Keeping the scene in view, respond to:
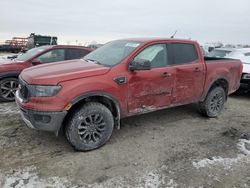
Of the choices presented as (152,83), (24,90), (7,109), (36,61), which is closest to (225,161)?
(152,83)

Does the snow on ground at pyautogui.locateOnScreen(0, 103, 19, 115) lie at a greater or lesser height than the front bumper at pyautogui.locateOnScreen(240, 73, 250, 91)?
lesser

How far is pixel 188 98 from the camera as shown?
499 cm

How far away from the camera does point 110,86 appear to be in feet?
12.4

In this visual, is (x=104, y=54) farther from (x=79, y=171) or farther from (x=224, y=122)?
(x=224, y=122)

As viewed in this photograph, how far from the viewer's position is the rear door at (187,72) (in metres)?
4.70

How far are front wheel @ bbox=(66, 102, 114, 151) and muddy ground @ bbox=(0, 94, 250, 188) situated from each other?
151mm

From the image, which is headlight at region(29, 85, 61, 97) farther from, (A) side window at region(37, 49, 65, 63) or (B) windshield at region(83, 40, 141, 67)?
(A) side window at region(37, 49, 65, 63)

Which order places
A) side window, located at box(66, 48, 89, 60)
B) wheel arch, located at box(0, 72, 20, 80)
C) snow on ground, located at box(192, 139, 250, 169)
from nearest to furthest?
snow on ground, located at box(192, 139, 250, 169) < wheel arch, located at box(0, 72, 20, 80) < side window, located at box(66, 48, 89, 60)

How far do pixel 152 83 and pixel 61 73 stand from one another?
5.25 ft

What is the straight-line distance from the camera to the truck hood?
11.2 ft

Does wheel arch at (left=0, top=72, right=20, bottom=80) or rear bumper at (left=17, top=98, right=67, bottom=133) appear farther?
wheel arch at (left=0, top=72, right=20, bottom=80)

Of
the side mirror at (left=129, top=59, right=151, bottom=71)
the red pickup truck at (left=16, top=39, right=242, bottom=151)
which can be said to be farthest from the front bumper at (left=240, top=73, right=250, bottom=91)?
the side mirror at (left=129, top=59, right=151, bottom=71)

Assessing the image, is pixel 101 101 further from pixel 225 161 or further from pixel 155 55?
pixel 225 161

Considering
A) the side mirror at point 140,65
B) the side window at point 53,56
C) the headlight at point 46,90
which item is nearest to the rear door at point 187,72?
the side mirror at point 140,65
